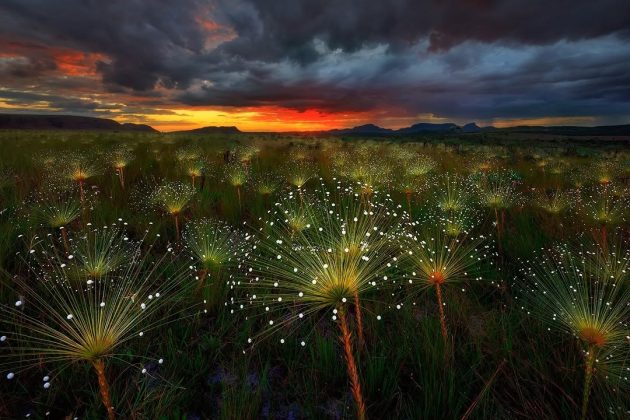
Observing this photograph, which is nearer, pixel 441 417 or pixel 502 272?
pixel 441 417

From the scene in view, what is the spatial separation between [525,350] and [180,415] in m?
3.33

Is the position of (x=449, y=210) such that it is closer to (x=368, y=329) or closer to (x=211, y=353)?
(x=368, y=329)

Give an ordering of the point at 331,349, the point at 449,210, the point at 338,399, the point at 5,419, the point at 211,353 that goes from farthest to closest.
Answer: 1. the point at 449,210
2. the point at 211,353
3. the point at 331,349
4. the point at 338,399
5. the point at 5,419

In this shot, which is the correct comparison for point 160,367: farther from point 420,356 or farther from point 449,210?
point 449,210

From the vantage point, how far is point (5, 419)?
2.58 meters

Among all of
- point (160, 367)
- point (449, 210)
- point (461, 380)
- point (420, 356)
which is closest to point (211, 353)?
point (160, 367)

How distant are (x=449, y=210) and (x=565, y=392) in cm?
372

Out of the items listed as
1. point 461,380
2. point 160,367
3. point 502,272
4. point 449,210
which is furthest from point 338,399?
point 449,210

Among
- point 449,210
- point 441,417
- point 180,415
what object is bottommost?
point 180,415

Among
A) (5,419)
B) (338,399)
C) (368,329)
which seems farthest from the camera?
(368,329)

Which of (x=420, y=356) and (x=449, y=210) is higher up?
(x=449, y=210)

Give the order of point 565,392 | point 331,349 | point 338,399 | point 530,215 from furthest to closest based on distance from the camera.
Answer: point 530,215 < point 331,349 < point 338,399 < point 565,392

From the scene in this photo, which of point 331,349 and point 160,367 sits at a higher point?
point 331,349

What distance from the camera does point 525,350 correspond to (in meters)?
3.27
